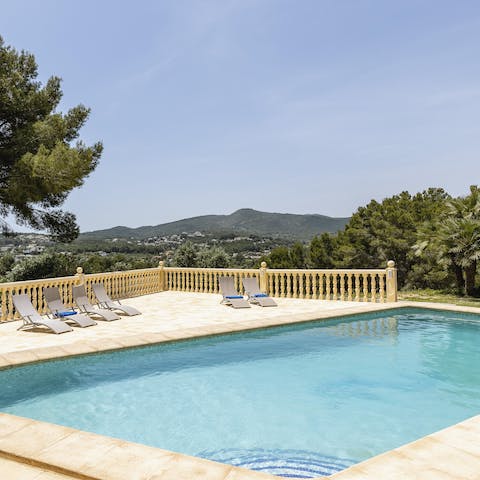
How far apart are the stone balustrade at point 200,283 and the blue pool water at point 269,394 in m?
4.11

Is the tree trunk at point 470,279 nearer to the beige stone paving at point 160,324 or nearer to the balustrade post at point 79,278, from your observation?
the beige stone paving at point 160,324

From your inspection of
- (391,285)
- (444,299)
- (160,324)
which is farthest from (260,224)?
(160,324)

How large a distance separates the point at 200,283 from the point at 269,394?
435 inches

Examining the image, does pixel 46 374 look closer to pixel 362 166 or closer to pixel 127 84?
pixel 127 84

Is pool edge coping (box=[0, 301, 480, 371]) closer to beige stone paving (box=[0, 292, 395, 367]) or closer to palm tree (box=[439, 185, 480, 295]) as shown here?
beige stone paving (box=[0, 292, 395, 367])

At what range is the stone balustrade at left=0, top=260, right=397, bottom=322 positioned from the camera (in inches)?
524

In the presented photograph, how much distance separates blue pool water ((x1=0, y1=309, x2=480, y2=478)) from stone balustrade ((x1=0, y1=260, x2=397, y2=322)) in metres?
4.11

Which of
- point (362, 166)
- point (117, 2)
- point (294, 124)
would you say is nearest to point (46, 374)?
point (117, 2)

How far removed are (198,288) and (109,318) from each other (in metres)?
6.36

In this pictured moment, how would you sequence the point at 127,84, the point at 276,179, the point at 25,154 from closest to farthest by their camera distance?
the point at 25,154 → the point at 127,84 → the point at 276,179

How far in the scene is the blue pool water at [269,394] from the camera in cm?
552

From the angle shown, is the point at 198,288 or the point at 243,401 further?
the point at 198,288

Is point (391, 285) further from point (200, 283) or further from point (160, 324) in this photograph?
point (160, 324)

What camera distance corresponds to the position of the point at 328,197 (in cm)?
3034
